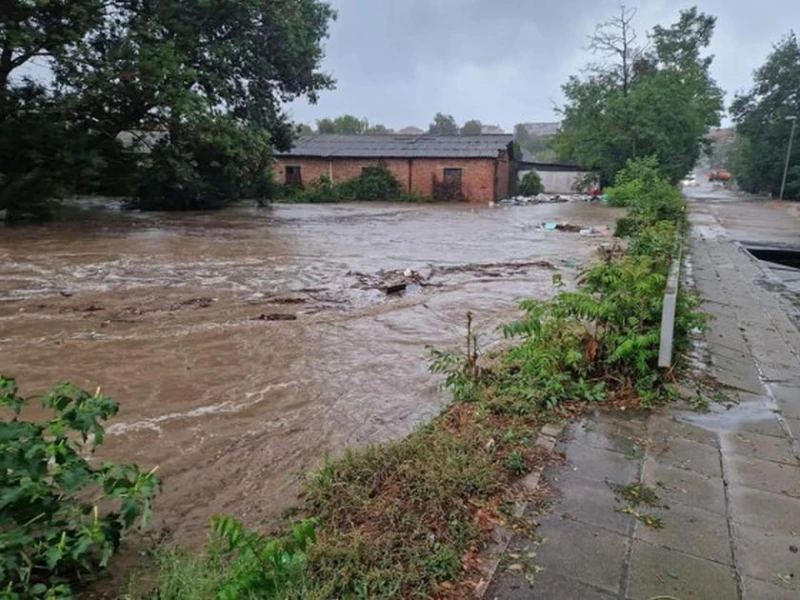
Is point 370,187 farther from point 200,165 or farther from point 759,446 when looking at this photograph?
point 759,446

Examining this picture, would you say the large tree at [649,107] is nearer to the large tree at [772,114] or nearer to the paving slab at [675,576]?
the large tree at [772,114]

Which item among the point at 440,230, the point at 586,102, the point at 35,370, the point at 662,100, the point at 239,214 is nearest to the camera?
the point at 35,370

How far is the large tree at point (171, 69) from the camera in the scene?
47.3ft

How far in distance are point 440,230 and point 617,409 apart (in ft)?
43.8

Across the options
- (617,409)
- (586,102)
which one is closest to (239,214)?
(617,409)

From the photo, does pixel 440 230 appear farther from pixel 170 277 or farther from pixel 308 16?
pixel 308 16

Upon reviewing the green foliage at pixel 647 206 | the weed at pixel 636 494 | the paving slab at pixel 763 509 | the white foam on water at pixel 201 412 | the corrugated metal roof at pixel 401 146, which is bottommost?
the white foam on water at pixel 201 412

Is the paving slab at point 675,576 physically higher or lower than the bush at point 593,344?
lower

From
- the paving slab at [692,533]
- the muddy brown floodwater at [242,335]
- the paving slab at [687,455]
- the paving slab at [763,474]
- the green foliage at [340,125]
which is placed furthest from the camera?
the green foliage at [340,125]

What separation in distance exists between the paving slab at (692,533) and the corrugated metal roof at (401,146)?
2820 centimetres

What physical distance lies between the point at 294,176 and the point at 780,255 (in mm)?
25310

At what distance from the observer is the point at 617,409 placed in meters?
3.73

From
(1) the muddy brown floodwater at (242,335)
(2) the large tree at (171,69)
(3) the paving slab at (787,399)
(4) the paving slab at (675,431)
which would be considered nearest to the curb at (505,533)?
(4) the paving slab at (675,431)

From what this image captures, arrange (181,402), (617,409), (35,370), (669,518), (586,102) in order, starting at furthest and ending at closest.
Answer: (586,102), (35,370), (181,402), (617,409), (669,518)
